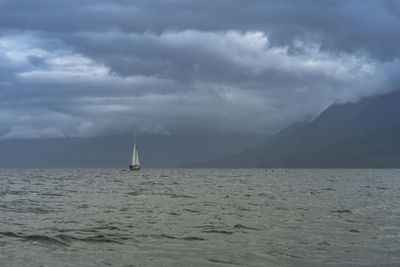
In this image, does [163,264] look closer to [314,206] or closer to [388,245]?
[388,245]

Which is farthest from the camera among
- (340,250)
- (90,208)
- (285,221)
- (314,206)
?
(314,206)

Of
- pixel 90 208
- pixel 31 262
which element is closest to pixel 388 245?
pixel 31 262

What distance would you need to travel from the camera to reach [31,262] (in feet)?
66.4

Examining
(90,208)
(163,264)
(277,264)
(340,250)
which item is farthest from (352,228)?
(90,208)

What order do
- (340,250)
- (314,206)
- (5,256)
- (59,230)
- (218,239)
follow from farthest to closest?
(314,206)
(59,230)
(218,239)
(340,250)
(5,256)

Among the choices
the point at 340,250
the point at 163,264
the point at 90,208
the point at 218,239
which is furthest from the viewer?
the point at 90,208

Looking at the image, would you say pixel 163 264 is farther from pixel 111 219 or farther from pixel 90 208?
pixel 90 208

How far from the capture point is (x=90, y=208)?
42438 mm

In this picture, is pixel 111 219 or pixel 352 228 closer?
pixel 352 228

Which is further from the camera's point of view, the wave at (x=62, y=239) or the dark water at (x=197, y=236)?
the wave at (x=62, y=239)

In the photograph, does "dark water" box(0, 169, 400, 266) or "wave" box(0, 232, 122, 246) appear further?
"wave" box(0, 232, 122, 246)

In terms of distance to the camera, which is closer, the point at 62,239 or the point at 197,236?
the point at 62,239

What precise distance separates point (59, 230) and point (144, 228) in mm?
5404

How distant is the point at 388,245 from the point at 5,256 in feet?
64.4
